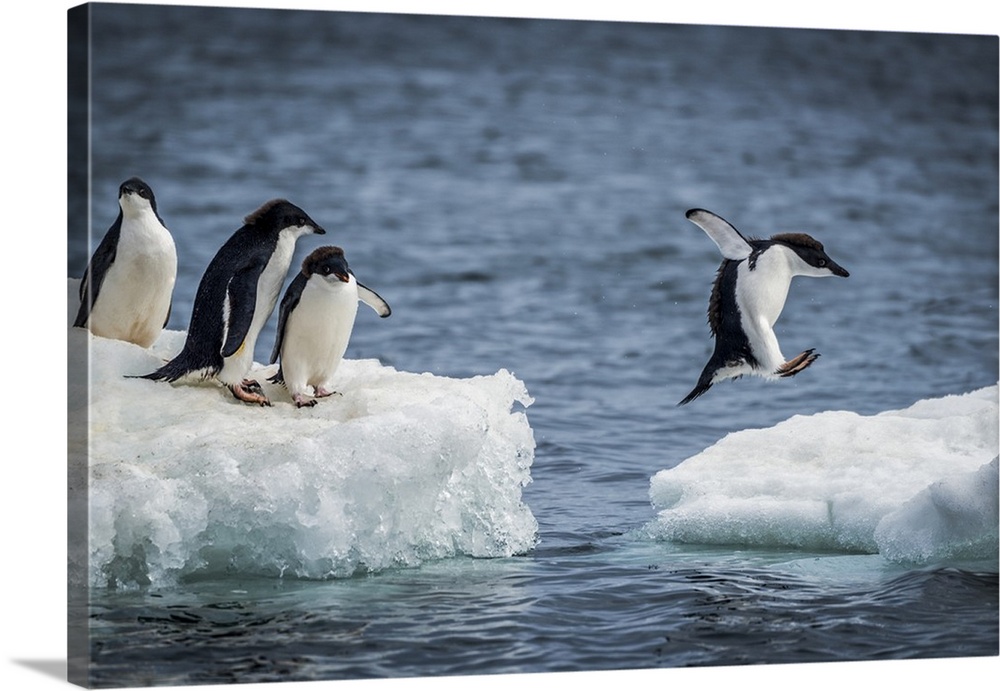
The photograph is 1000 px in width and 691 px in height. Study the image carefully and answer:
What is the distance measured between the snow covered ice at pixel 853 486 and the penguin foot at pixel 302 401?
1.38 meters

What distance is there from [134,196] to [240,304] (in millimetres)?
479

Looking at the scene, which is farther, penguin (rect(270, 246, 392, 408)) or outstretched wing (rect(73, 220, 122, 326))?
penguin (rect(270, 246, 392, 408))

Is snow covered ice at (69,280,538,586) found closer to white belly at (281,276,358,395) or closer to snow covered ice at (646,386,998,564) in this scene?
white belly at (281,276,358,395)

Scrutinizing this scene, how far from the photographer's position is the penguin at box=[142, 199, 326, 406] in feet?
18.9

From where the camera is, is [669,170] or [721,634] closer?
[721,634]

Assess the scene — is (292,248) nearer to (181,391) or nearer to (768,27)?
(181,391)

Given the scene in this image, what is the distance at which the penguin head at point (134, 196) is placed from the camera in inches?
227

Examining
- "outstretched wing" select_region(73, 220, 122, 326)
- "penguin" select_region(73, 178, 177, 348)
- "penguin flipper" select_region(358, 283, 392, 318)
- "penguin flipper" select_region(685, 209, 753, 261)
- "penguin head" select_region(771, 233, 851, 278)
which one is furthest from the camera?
"penguin head" select_region(771, 233, 851, 278)

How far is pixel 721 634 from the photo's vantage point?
18.8 feet

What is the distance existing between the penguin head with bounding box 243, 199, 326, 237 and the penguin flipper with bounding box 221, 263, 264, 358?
133 millimetres

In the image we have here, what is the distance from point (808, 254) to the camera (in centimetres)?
641

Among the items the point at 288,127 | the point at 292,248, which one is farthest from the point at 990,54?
the point at 288,127

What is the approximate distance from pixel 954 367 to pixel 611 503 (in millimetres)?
2382

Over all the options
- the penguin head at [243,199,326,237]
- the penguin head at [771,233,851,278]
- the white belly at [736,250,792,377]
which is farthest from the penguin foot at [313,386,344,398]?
the penguin head at [771,233,851,278]
